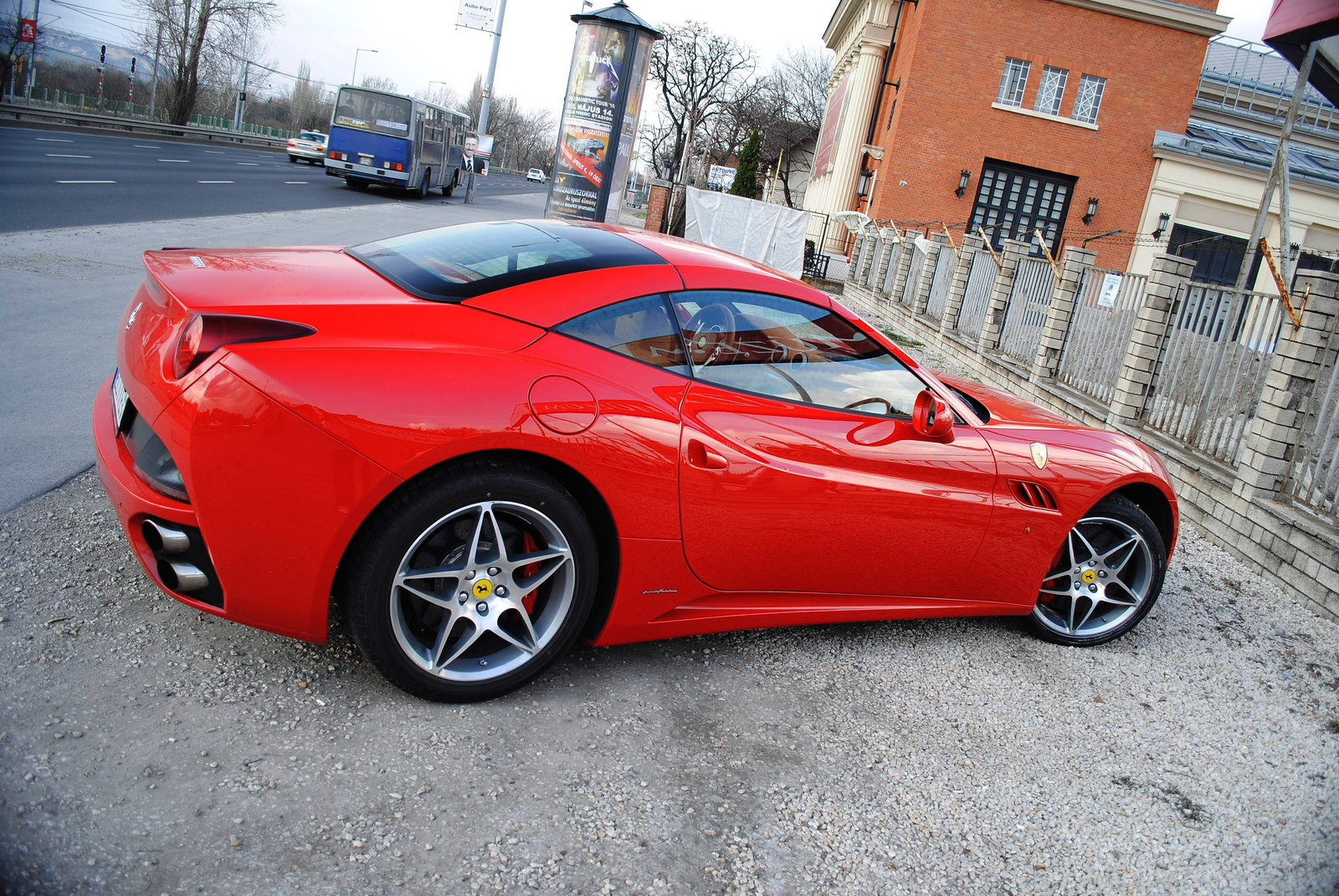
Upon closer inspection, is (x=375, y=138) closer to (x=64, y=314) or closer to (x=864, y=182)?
(x=864, y=182)

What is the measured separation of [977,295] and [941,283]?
2.50 meters

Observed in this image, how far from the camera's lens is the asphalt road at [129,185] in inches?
463

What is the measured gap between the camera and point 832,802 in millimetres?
2744

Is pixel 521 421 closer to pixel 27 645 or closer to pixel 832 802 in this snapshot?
pixel 832 802

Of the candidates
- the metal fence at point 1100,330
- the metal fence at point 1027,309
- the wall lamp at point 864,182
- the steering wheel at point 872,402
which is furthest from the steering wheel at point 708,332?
the wall lamp at point 864,182

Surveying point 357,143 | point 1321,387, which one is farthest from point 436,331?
point 357,143

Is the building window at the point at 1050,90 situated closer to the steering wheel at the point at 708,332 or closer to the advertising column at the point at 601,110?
the advertising column at the point at 601,110

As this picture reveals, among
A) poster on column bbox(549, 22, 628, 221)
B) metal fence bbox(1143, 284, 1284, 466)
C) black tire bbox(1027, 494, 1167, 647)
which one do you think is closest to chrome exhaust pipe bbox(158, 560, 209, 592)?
black tire bbox(1027, 494, 1167, 647)

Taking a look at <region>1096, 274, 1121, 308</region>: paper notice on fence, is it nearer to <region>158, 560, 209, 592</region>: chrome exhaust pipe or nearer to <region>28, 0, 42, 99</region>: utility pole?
<region>158, 560, 209, 592</region>: chrome exhaust pipe

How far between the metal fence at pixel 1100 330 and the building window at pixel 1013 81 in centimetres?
2053

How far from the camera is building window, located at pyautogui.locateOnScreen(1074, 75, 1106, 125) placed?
92.5 feet

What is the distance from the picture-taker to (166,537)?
2.50 metres

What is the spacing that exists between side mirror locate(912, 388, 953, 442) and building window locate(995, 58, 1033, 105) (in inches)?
1122

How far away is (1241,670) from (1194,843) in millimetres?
1880
